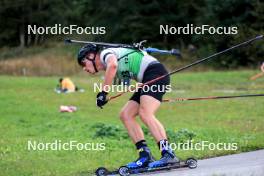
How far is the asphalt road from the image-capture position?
7.96 metres

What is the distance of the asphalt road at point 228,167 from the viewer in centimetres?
796

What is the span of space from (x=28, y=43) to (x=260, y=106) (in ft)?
146

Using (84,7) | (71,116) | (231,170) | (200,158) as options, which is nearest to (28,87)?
(71,116)

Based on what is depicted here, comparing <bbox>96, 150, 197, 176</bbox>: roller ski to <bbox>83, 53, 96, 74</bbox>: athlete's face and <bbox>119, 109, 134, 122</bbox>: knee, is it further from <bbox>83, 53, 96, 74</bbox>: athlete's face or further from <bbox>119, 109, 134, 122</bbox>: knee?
<bbox>83, 53, 96, 74</bbox>: athlete's face

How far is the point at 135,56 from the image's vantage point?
8.46 m

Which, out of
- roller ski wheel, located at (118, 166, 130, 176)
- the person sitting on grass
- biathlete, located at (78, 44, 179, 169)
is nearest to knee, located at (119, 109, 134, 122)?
biathlete, located at (78, 44, 179, 169)

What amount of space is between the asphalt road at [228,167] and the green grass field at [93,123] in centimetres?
101

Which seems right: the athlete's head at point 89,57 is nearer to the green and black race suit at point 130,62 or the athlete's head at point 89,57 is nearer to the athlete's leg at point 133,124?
the green and black race suit at point 130,62

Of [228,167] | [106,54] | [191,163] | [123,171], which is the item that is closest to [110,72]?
[106,54]

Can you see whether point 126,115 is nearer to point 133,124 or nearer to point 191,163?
point 133,124

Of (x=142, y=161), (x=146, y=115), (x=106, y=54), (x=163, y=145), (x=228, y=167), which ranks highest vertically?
(x=106, y=54)

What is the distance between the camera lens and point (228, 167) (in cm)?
839

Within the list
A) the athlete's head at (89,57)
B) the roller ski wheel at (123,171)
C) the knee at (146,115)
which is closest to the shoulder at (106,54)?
the athlete's head at (89,57)

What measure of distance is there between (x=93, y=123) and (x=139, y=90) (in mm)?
8656
